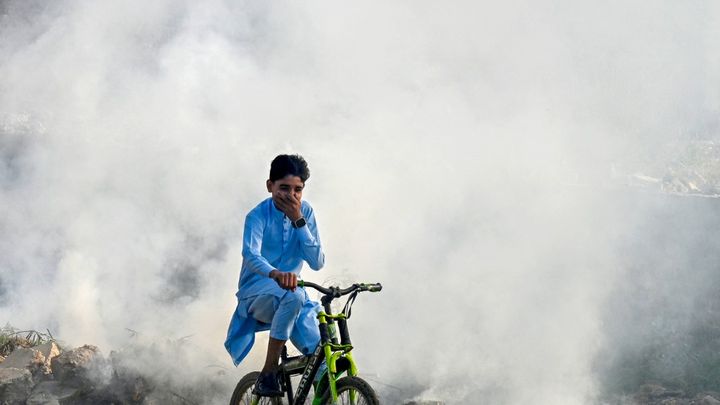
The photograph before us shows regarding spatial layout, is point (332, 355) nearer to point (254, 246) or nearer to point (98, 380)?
point (254, 246)

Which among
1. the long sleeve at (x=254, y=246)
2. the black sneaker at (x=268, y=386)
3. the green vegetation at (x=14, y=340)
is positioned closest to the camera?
the long sleeve at (x=254, y=246)

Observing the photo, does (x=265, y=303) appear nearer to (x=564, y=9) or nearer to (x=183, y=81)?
(x=183, y=81)

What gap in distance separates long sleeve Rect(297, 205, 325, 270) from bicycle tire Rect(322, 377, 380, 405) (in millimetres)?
559

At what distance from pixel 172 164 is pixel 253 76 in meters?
1.57

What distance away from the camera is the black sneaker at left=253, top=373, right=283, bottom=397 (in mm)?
3662

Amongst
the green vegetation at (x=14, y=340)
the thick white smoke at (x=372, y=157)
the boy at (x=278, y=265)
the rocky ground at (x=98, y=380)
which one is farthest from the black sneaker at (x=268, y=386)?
the green vegetation at (x=14, y=340)

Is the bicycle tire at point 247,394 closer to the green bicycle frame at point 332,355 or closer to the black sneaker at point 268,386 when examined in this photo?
the black sneaker at point 268,386

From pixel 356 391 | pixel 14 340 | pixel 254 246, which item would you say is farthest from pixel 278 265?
pixel 14 340

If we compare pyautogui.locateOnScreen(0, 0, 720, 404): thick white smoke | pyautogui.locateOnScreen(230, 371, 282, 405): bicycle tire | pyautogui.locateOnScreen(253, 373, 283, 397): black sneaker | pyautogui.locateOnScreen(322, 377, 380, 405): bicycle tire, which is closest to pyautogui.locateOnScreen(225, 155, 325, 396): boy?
pyautogui.locateOnScreen(253, 373, 283, 397): black sneaker

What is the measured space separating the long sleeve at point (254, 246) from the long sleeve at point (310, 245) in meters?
0.19

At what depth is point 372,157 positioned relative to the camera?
8062mm

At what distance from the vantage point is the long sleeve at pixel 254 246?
11.2 feet

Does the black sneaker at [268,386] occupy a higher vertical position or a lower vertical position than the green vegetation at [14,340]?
lower

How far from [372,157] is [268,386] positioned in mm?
4613
